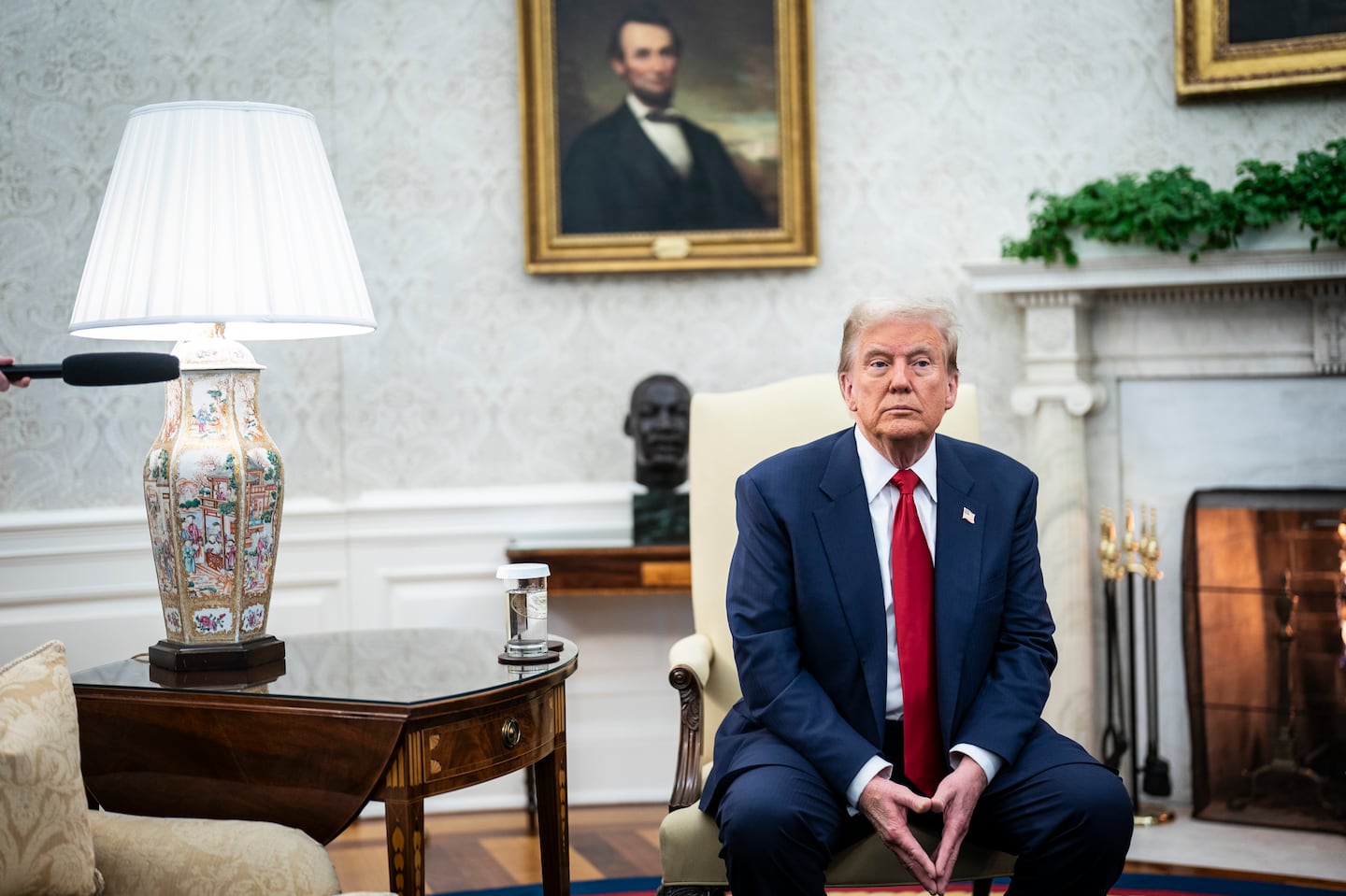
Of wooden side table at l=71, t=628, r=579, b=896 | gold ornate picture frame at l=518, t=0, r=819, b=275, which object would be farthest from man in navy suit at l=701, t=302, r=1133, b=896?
gold ornate picture frame at l=518, t=0, r=819, b=275

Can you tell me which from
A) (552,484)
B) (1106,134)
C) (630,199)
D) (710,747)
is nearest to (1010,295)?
(1106,134)

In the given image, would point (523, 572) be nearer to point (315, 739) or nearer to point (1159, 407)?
point (315, 739)

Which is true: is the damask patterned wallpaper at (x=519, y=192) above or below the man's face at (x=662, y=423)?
above

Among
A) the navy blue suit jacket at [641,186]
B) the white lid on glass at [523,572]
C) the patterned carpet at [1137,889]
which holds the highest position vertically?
the navy blue suit jacket at [641,186]

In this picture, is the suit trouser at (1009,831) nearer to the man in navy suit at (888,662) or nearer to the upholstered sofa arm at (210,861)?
the man in navy suit at (888,662)

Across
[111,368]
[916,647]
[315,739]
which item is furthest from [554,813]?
[111,368]

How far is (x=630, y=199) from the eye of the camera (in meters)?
3.92

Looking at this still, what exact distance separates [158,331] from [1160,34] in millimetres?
3097

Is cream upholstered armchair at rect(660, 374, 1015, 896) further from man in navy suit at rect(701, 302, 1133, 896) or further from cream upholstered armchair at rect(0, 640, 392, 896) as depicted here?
cream upholstered armchair at rect(0, 640, 392, 896)

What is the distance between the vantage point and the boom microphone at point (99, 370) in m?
1.68

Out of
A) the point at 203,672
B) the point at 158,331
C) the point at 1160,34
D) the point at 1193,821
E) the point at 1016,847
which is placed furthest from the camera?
the point at 1160,34

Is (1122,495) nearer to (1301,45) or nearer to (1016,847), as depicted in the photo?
(1301,45)

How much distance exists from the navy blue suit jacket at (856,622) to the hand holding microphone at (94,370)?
A: 40.4 inches

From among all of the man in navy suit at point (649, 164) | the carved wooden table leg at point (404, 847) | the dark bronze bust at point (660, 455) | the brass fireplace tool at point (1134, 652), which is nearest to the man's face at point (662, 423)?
the dark bronze bust at point (660, 455)
